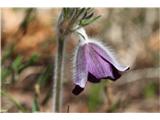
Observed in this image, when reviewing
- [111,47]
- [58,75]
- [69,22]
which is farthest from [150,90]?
[69,22]

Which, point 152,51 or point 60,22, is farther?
point 152,51

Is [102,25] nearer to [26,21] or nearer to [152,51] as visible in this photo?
[152,51]

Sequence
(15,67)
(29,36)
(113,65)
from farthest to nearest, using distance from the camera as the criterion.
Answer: (29,36)
(15,67)
(113,65)

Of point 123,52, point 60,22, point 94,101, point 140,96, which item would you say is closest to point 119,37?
point 123,52

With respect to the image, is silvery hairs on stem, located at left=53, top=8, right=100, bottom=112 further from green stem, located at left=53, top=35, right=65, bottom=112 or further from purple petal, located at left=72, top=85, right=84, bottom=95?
purple petal, located at left=72, top=85, right=84, bottom=95

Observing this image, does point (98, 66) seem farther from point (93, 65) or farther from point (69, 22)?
point (69, 22)

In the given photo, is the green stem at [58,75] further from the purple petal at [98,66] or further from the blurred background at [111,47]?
the blurred background at [111,47]

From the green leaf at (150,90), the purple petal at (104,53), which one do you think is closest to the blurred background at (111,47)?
the green leaf at (150,90)
